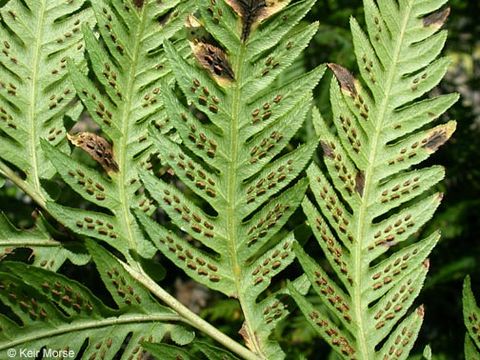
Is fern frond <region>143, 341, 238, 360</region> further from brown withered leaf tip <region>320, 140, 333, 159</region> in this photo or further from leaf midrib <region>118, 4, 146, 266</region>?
brown withered leaf tip <region>320, 140, 333, 159</region>

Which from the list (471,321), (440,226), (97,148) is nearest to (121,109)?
(97,148)

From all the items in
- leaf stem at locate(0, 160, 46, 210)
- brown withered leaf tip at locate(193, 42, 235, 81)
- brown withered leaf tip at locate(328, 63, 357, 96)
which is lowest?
brown withered leaf tip at locate(328, 63, 357, 96)

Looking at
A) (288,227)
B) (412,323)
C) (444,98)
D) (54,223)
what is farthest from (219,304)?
(444,98)

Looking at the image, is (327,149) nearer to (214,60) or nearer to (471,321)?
(214,60)

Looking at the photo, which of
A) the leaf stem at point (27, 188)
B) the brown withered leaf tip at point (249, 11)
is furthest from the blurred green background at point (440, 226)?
the brown withered leaf tip at point (249, 11)

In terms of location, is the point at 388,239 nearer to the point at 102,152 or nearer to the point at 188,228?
the point at 188,228

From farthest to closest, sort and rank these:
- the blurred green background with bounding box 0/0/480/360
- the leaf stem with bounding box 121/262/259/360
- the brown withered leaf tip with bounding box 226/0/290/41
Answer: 1. the blurred green background with bounding box 0/0/480/360
2. the leaf stem with bounding box 121/262/259/360
3. the brown withered leaf tip with bounding box 226/0/290/41

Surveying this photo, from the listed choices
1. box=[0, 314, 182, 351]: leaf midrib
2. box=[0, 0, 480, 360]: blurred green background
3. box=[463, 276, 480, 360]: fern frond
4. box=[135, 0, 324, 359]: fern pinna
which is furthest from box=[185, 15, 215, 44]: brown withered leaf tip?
box=[0, 0, 480, 360]: blurred green background
